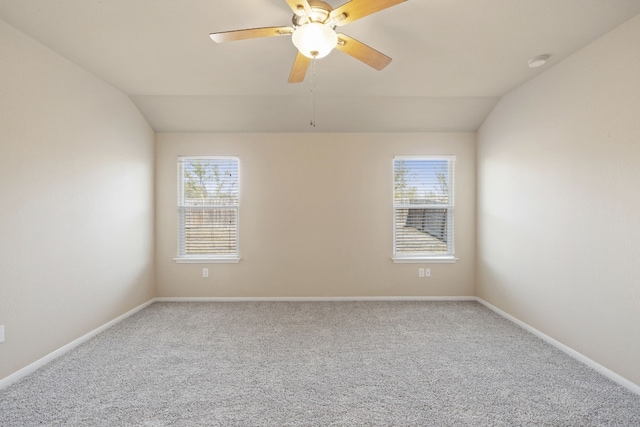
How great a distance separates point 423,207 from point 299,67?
2763mm

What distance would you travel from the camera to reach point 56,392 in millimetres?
2035

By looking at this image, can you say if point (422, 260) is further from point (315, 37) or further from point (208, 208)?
point (315, 37)

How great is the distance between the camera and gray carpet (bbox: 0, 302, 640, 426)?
1802mm

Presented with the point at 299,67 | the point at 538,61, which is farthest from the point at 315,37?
the point at 538,61

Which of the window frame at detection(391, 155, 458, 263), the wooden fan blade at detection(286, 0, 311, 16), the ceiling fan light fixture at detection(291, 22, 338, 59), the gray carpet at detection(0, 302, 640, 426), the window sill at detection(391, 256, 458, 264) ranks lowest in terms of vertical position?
the gray carpet at detection(0, 302, 640, 426)

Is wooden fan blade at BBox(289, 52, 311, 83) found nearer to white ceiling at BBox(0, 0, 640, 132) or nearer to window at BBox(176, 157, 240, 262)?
white ceiling at BBox(0, 0, 640, 132)

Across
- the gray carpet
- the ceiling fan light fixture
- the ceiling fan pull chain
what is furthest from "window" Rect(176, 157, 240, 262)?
the ceiling fan light fixture

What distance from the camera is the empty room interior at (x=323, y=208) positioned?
2008mm

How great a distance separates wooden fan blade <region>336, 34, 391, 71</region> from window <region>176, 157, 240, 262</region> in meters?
2.58

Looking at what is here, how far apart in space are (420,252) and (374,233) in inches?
28.7

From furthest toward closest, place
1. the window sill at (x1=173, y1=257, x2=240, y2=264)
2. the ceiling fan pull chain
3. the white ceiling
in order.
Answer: the window sill at (x1=173, y1=257, x2=240, y2=264) < the ceiling fan pull chain < the white ceiling

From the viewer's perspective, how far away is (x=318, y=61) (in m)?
2.70

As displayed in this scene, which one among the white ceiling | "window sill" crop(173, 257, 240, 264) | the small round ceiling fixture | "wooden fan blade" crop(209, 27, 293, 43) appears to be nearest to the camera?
"wooden fan blade" crop(209, 27, 293, 43)

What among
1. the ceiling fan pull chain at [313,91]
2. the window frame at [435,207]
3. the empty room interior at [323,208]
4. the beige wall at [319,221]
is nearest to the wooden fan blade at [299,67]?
the empty room interior at [323,208]
